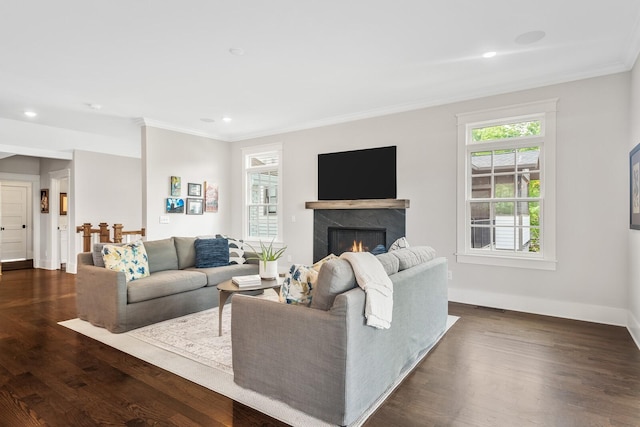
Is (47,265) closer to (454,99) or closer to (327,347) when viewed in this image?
(327,347)

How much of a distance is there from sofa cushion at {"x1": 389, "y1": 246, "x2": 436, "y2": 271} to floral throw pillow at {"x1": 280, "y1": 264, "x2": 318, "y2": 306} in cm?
81

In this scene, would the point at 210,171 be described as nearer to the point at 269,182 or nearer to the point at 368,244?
the point at 269,182

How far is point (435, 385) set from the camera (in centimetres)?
249

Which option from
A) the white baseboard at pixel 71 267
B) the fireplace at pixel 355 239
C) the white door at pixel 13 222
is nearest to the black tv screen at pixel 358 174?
the fireplace at pixel 355 239

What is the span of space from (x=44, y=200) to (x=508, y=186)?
9.18m

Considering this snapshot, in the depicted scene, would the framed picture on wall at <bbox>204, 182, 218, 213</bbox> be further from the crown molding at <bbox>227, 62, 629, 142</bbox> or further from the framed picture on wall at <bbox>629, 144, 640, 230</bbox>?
the framed picture on wall at <bbox>629, 144, 640, 230</bbox>

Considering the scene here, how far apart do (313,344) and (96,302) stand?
2794 millimetres

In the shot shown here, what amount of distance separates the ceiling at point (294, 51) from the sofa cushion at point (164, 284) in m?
2.24

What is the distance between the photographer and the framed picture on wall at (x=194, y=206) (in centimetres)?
654

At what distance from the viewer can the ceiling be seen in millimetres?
2756

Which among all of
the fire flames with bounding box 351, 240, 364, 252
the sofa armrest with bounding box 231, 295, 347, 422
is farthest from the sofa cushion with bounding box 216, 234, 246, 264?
the sofa armrest with bounding box 231, 295, 347, 422

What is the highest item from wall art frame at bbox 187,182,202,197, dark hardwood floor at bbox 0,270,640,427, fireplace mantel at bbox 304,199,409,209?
wall art frame at bbox 187,182,202,197

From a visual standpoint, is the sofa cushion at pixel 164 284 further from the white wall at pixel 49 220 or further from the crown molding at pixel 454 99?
the white wall at pixel 49 220

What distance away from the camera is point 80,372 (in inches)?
105
